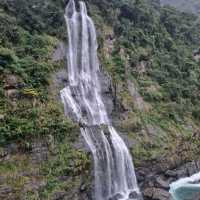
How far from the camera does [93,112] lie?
3209 cm

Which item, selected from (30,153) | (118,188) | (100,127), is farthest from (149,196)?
(30,153)

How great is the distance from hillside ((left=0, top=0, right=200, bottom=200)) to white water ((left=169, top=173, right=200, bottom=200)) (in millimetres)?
604

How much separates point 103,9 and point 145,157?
59.5 feet

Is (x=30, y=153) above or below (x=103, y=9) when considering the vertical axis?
below

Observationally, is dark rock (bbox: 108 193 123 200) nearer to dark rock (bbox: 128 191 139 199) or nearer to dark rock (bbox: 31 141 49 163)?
dark rock (bbox: 128 191 139 199)

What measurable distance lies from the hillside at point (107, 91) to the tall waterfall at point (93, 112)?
742 millimetres

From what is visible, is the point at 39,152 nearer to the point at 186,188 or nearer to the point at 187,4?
the point at 186,188

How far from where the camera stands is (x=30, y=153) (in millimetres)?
26391

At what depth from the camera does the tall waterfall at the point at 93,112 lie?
92.8 feet

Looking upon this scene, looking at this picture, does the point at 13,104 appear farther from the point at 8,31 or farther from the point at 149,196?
the point at 149,196

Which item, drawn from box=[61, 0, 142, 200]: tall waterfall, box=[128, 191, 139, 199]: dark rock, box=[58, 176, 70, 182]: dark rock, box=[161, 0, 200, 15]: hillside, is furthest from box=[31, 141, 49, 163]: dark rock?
box=[161, 0, 200, 15]: hillside

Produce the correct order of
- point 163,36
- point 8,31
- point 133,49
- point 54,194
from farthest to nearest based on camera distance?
1. point 163,36
2. point 133,49
3. point 8,31
4. point 54,194

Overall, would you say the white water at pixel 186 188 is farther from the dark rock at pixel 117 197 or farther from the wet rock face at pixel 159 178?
the dark rock at pixel 117 197

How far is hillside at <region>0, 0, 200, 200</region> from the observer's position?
2623cm
